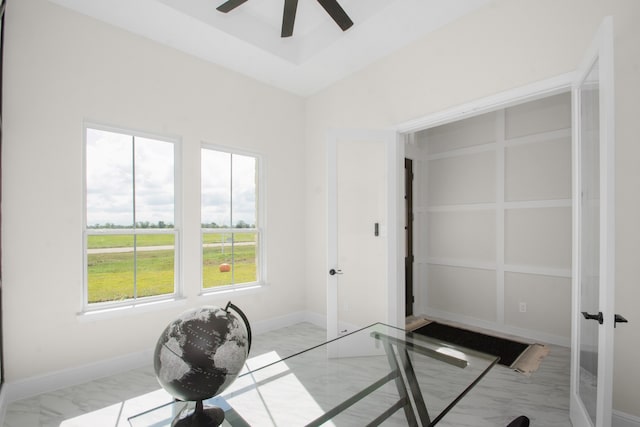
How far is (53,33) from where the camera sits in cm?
Answer: 258

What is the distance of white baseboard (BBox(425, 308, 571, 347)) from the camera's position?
351 cm

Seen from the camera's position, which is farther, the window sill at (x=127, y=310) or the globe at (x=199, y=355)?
the window sill at (x=127, y=310)

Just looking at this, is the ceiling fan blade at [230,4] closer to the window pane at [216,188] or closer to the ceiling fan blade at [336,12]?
the ceiling fan blade at [336,12]

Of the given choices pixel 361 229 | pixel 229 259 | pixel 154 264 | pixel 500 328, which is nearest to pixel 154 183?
pixel 154 264

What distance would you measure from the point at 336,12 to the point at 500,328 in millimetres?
4068

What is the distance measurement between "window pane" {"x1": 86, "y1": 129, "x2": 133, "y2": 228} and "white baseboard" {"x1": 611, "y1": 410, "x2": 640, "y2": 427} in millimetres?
4147

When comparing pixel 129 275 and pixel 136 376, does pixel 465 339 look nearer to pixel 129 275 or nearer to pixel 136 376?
pixel 136 376

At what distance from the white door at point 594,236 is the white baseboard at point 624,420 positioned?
24 centimetres

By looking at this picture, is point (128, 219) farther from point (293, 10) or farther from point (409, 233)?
point (409, 233)

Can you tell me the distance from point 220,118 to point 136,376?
109 inches

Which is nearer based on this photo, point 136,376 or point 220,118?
point 136,376

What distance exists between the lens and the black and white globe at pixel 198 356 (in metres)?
1.07

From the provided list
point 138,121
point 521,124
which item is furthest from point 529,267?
point 138,121

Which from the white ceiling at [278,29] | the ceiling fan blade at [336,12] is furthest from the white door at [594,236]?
the ceiling fan blade at [336,12]
